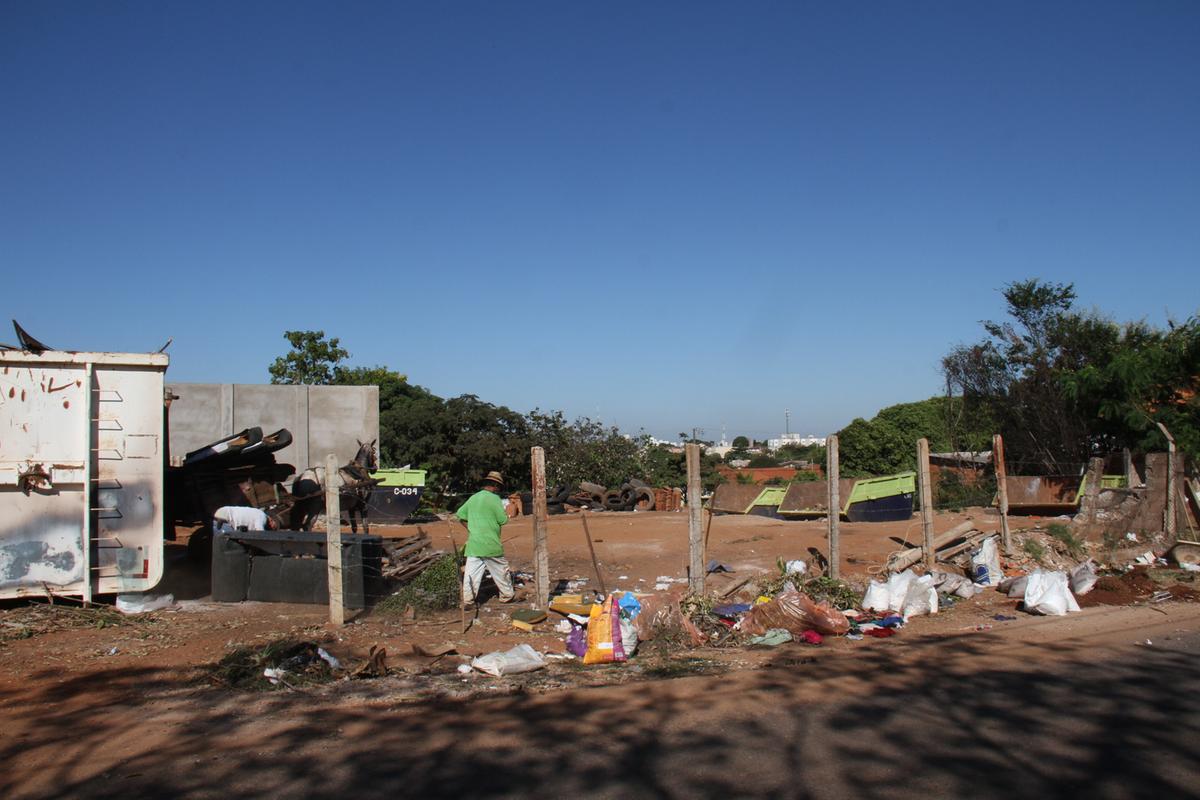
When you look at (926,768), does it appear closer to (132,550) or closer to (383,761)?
(383,761)

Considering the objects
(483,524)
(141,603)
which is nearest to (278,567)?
(141,603)

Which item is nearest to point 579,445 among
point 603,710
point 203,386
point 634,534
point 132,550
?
point 203,386

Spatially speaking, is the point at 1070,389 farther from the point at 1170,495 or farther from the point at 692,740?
the point at 692,740

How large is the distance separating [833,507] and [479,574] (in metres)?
4.62

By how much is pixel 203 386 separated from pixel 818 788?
76.7ft

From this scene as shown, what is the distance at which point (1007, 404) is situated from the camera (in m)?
26.4

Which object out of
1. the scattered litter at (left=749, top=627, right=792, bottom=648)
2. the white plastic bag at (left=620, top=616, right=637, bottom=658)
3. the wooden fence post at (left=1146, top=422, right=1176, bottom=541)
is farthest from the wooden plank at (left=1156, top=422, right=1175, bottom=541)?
the white plastic bag at (left=620, top=616, right=637, bottom=658)

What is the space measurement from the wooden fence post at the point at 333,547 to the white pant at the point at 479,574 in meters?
1.43

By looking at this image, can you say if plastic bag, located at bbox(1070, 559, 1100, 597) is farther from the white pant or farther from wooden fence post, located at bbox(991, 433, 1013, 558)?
the white pant

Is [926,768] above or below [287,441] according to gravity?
below

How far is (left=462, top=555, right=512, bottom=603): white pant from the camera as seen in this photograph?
1050 cm

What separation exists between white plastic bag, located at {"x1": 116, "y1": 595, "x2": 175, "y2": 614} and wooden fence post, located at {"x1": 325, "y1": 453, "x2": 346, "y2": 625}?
6.73 ft

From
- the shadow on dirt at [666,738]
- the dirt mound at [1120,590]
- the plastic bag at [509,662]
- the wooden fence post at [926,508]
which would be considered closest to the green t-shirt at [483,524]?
the plastic bag at [509,662]

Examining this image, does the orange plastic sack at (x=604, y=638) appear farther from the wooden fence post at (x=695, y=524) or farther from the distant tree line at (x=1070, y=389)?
the distant tree line at (x=1070, y=389)
